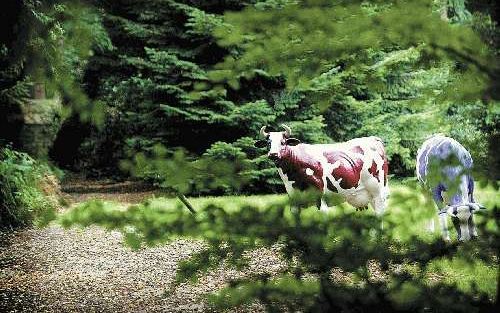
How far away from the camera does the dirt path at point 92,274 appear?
532 cm

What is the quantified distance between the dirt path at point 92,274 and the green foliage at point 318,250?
104 inches

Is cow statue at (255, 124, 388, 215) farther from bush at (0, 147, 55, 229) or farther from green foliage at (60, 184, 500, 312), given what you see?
green foliage at (60, 184, 500, 312)

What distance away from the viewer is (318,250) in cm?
136

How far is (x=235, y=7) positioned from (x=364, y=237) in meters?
11.4

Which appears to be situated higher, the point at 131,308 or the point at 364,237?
the point at 364,237

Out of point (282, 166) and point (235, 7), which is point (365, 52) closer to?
point (282, 166)

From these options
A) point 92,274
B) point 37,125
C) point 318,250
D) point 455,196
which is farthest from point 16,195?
point 318,250

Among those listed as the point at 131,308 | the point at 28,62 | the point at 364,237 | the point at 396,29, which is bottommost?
the point at 131,308

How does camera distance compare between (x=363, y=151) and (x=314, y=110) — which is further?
(x=314, y=110)

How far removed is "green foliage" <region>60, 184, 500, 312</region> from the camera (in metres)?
1.28

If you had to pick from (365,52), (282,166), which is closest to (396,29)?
(365,52)

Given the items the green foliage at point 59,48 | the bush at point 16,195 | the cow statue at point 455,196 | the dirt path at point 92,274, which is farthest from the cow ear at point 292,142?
the green foliage at point 59,48

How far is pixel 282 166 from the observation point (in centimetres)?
702

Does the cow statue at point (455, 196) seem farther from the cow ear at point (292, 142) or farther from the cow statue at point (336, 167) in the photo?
the cow ear at point (292, 142)
